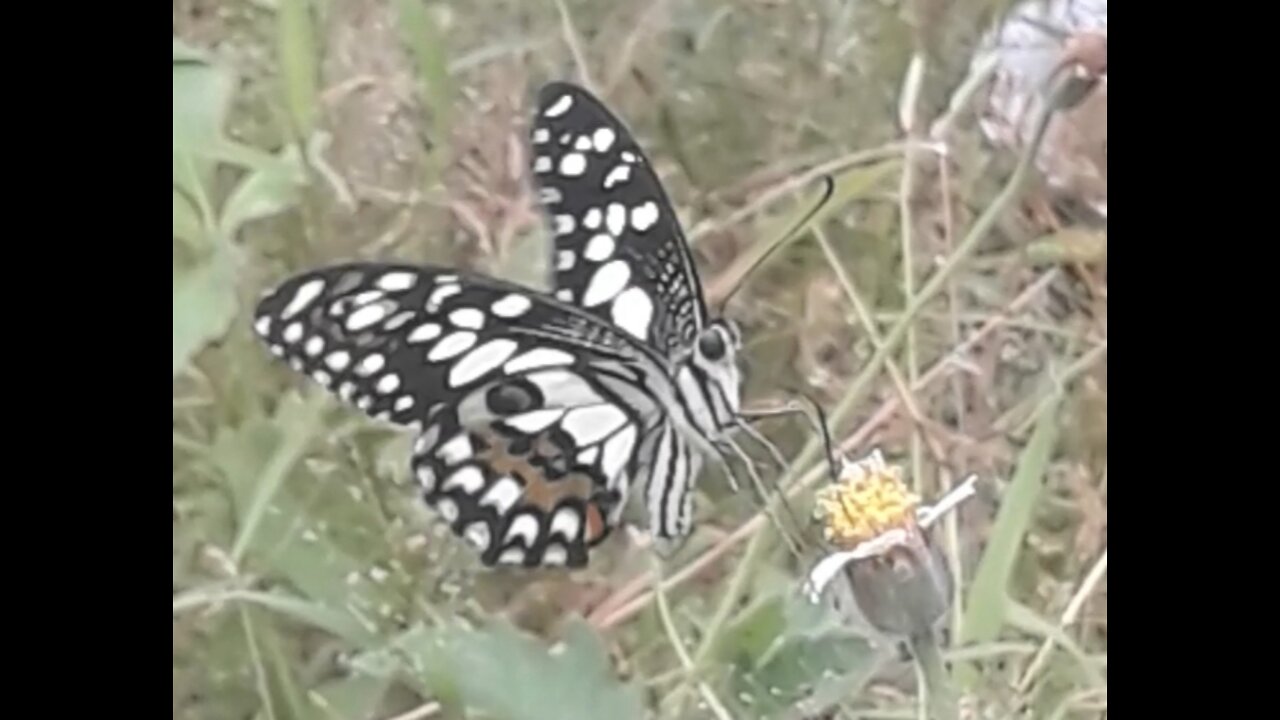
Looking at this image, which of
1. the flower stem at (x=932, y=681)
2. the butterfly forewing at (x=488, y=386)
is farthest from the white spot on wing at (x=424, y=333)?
the flower stem at (x=932, y=681)

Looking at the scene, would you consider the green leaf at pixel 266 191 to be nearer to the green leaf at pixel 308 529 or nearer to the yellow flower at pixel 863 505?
the green leaf at pixel 308 529

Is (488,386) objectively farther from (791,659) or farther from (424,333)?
(791,659)

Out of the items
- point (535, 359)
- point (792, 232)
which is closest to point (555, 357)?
point (535, 359)

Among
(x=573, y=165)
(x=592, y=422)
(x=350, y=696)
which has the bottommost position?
(x=350, y=696)

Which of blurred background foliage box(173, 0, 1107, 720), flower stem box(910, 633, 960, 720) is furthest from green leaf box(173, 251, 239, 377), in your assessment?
flower stem box(910, 633, 960, 720)

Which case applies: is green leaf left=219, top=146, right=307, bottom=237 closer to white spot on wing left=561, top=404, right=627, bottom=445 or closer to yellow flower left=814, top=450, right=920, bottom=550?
white spot on wing left=561, top=404, right=627, bottom=445

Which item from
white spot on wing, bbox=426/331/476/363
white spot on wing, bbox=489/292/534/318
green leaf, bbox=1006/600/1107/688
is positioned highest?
white spot on wing, bbox=489/292/534/318
